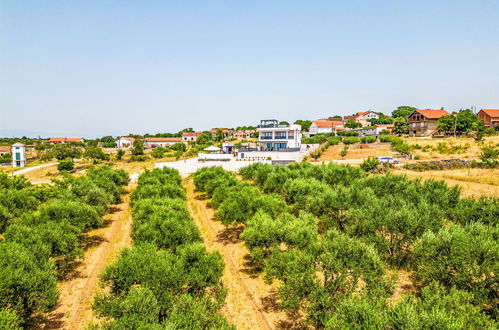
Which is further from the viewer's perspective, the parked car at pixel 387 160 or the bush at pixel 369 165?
the parked car at pixel 387 160

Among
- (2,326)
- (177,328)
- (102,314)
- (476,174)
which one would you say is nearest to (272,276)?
(177,328)

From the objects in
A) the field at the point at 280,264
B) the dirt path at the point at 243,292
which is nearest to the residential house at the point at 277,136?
the field at the point at 280,264

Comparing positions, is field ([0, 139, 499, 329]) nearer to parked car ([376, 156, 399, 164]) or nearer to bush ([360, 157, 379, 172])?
bush ([360, 157, 379, 172])

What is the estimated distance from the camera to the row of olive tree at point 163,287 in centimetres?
1480

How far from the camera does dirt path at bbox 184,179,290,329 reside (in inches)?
776

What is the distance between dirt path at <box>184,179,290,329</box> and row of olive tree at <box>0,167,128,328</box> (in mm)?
12241

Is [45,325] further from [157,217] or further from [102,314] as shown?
[157,217]

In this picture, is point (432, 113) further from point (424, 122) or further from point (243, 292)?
point (243, 292)

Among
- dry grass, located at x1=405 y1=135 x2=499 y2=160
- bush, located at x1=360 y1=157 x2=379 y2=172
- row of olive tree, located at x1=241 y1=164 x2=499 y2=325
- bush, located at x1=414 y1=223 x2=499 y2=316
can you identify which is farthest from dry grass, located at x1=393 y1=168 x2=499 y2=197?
bush, located at x1=414 y1=223 x2=499 y2=316

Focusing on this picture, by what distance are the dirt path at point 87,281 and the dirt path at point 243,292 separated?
33.4 ft

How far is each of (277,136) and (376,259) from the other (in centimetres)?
7058

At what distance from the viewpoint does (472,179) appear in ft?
174

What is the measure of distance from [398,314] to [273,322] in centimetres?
911

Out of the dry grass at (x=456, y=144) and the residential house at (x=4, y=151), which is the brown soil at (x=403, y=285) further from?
the residential house at (x=4, y=151)
